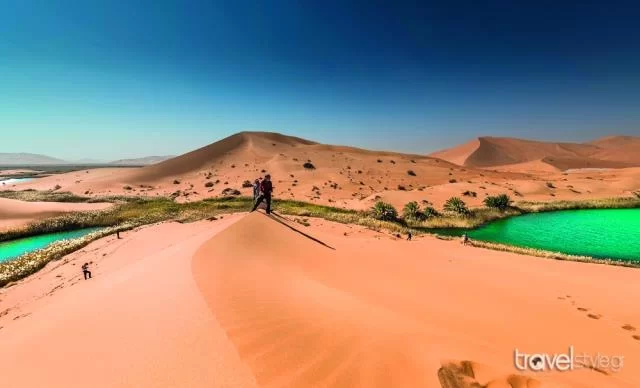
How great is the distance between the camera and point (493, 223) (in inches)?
1378

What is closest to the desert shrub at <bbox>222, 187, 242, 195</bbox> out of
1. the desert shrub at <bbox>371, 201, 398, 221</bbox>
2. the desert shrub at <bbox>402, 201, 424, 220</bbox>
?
the desert shrub at <bbox>371, 201, 398, 221</bbox>

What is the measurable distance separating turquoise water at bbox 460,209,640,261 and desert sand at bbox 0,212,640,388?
11.6 meters

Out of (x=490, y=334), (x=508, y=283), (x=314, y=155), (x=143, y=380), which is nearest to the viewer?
(x=143, y=380)

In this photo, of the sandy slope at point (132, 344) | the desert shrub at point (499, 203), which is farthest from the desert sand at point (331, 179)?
the sandy slope at point (132, 344)

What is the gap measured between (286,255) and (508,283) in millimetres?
8607

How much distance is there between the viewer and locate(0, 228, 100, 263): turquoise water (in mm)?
26219

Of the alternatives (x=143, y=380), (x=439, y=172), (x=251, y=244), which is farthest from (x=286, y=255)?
(x=439, y=172)

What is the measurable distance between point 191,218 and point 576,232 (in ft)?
115

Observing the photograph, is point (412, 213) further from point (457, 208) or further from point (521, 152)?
point (521, 152)

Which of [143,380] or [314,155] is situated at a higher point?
[314,155]

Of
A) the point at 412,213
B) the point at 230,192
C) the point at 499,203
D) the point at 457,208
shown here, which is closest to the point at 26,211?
the point at 230,192

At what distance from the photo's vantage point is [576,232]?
93.9 feet

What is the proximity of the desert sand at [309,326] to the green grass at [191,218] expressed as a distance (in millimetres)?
9645

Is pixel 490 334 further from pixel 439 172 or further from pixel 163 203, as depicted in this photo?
pixel 439 172
